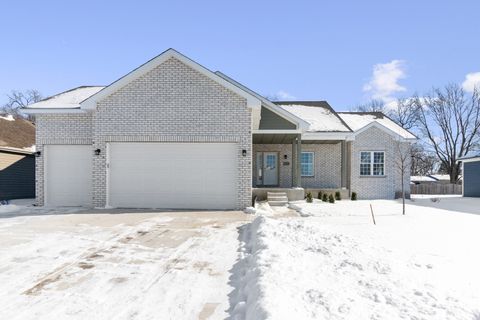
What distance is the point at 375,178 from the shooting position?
1959 centimetres

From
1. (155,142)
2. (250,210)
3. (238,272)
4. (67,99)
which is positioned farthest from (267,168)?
(238,272)

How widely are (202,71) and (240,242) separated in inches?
307

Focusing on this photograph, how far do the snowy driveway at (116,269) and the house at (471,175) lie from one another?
20.3 metres

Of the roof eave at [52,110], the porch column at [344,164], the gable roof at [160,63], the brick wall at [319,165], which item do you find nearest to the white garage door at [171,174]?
the gable roof at [160,63]

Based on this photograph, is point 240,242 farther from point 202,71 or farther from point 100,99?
point 100,99

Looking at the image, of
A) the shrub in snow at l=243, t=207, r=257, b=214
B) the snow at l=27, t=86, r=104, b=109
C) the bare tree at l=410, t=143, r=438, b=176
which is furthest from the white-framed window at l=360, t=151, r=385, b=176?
the bare tree at l=410, t=143, r=438, b=176

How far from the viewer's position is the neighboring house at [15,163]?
57.3ft

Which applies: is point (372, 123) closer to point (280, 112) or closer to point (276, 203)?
point (280, 112)

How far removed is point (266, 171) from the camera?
19.8m

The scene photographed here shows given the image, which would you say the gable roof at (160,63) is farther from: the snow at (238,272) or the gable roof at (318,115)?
the snow at (238,272)

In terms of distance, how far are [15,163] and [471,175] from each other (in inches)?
1131

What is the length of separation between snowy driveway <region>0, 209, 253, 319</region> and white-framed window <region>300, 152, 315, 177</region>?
10.8 meters

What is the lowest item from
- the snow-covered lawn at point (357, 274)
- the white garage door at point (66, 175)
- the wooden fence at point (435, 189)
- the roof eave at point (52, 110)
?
the wooden fence at point (435, 189)

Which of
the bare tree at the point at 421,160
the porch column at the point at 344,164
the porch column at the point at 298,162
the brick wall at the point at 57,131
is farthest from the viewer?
the bare tree at the point at 421,160
